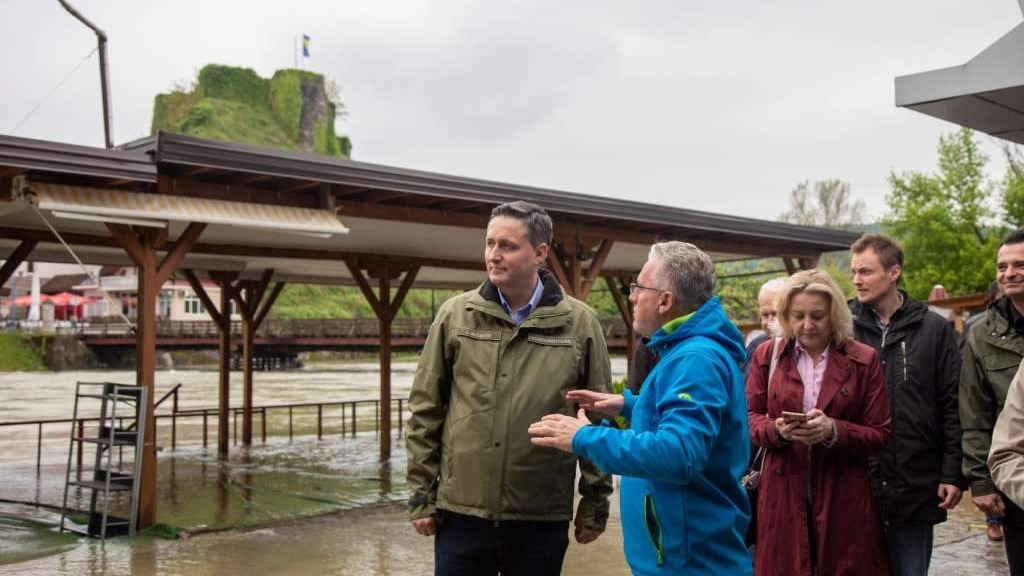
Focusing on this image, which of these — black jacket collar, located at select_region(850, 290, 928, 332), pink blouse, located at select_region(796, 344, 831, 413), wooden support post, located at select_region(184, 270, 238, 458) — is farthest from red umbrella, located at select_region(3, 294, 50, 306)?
pink blouse, located at select_region(796, 344, 831, 413)

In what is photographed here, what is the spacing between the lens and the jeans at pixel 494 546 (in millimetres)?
2867

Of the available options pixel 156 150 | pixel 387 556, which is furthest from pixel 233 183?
pixel 387 556

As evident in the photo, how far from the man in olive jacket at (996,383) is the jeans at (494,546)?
4.85 ft

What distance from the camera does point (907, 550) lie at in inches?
130

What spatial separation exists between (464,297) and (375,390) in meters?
30.4

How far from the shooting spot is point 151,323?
7.41m

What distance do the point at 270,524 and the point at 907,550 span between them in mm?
5692

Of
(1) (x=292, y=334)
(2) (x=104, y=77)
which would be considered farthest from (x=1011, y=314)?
(1) (x=292, y=334)

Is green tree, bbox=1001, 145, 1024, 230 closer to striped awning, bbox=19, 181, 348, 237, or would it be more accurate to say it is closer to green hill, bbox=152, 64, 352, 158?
striped awning, bbox=19, 181, 348, 237

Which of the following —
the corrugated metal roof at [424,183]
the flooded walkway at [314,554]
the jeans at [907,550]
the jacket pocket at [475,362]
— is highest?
the corrugated metal roof at [424,183]

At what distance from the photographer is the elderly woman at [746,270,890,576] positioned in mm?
3086

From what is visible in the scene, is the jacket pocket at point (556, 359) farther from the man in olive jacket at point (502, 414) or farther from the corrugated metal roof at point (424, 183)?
the corrugated metal roof at point (424, 183)

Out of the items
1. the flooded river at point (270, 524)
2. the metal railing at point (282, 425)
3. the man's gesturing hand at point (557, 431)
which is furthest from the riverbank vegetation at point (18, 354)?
the man's gesturing hand at point (557, 431)

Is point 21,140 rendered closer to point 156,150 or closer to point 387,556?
point 156,150
